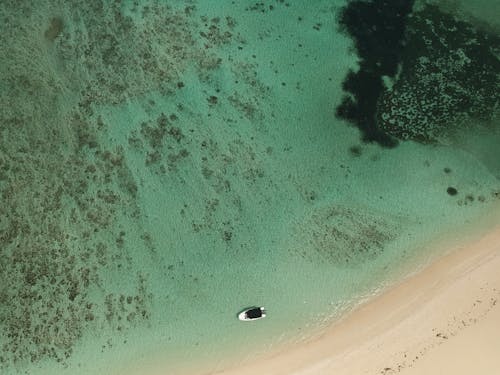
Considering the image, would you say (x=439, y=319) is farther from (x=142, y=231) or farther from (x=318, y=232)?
(x=142, y=231)

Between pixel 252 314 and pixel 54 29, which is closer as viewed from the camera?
pixel 252 314

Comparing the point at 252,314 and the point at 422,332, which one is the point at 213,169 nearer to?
the point at 252,314

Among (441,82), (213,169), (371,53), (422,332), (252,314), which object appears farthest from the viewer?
(371,53)

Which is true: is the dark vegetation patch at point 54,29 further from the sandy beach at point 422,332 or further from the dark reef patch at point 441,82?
the sandy beach at point 422,332

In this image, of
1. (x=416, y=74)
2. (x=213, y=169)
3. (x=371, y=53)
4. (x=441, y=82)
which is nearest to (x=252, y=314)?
(x=213, y=169)

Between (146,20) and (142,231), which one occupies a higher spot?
(146,20)

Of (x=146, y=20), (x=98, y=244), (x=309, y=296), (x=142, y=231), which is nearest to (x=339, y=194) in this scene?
(x=309, y=296)
